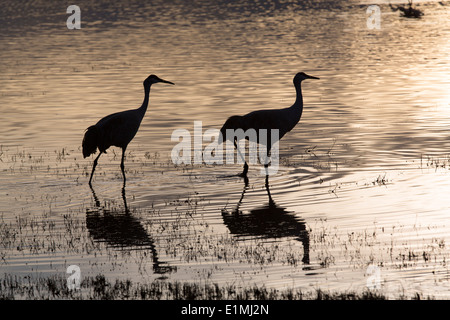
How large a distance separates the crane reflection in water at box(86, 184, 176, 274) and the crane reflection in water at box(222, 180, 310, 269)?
1.30 metres

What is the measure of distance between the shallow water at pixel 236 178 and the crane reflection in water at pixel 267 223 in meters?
0.03

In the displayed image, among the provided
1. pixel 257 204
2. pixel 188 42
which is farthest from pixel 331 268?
pixel 188 42

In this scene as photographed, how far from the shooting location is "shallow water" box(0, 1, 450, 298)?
10281 millimetres

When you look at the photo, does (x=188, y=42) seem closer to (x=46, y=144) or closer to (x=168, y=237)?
(x=46, y=144)

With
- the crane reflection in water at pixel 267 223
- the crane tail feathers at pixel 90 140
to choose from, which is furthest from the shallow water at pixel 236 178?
the crane tail feathers at pixel 90 140
